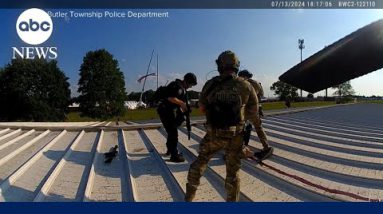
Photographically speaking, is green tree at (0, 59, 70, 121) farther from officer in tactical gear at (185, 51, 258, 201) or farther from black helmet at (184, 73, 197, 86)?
officer in tactical gear at (185, 51, 258, 201)

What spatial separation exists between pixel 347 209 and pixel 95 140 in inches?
164

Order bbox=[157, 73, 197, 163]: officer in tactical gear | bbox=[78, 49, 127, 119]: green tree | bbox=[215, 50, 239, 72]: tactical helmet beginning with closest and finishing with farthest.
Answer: bbox=[215, 50, 239, 72]: tactical helmet
bbox=[157, 73, 197, 163]: officer in tactical gear
bbox=[78, 49, 127, 119]: green tree

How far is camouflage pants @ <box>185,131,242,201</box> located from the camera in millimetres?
2650

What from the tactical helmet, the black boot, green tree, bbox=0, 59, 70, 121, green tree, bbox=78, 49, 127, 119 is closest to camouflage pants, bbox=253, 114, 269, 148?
the tactical helmet

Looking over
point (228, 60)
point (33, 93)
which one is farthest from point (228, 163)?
point (33, 93)

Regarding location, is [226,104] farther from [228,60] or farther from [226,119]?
[228,60]

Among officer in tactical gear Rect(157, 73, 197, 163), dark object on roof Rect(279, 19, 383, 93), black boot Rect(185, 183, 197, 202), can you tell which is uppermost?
dark object on roof Rect(279, 19, 383, 93)

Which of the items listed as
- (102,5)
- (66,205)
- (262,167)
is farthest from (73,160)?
(262,167)

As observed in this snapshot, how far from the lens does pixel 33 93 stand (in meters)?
11.7

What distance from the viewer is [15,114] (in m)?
10.3

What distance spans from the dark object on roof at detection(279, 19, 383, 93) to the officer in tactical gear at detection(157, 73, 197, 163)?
147 cm

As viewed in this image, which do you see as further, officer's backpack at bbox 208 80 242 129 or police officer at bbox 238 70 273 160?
police officer at bbox 238 70 273 160

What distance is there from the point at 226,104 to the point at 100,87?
8.93 metres

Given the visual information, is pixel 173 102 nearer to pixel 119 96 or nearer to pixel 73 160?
pixel 73 160
